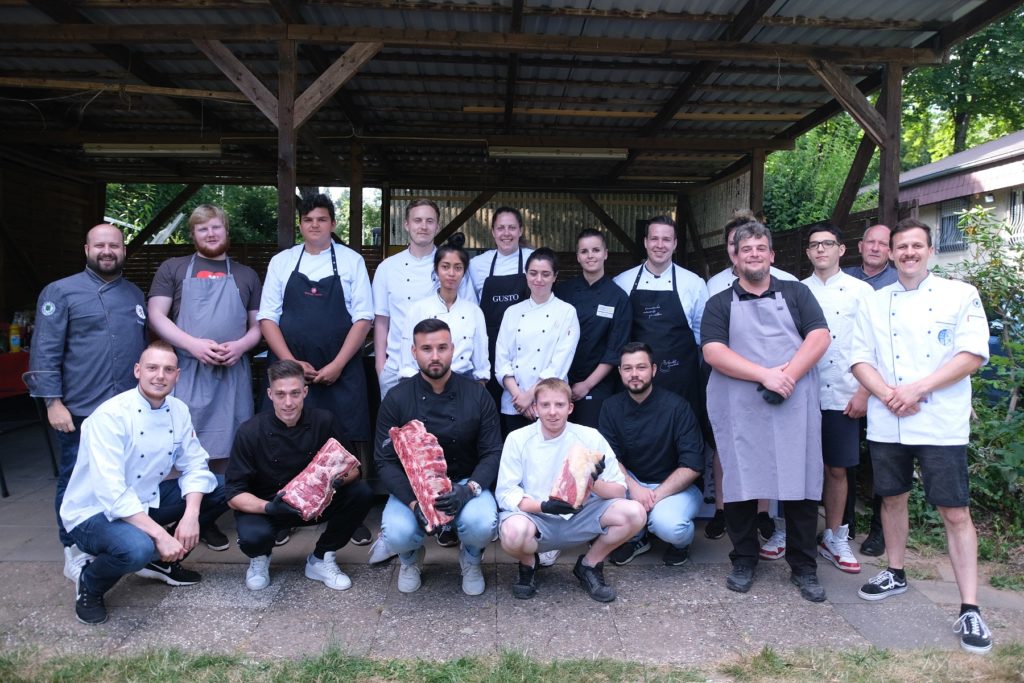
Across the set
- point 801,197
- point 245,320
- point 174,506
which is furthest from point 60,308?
point 801,197

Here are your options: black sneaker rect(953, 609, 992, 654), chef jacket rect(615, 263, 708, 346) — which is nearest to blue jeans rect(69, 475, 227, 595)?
chef jacket rect(615, 263, 708, 346)

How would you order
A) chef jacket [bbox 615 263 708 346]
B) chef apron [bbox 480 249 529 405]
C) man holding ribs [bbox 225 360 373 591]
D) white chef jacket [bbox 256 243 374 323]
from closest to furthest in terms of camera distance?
man holding ribs [bbox 225 360 373 591] → white chef jacket [bbox 256 243 374 323] → chef jacket [bbox 615 263 708 346] → chef apron [bbox 480 249 529 405]

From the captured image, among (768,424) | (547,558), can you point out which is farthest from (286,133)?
(768,424)

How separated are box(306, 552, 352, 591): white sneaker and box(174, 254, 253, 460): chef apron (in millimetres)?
920

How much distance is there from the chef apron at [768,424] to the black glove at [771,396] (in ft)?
0.08

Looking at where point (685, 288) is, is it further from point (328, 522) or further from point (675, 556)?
point (328, 522)

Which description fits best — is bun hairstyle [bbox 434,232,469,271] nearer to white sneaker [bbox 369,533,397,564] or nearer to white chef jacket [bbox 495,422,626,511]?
white chef jacket [bbox 495,422,626,511]

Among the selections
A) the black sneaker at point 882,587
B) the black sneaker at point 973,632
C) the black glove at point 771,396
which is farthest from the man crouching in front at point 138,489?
the black sneaker at point 973,632

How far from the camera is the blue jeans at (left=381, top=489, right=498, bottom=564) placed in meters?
3.30

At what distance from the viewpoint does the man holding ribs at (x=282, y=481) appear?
3455 millimetres

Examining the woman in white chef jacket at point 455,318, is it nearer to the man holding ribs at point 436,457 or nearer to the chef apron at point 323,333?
the man holding ribs at point 436,457

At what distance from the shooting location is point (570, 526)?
3.43 metres

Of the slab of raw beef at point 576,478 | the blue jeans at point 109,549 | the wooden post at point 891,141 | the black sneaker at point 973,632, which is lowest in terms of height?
the black sneaker at point 973,632

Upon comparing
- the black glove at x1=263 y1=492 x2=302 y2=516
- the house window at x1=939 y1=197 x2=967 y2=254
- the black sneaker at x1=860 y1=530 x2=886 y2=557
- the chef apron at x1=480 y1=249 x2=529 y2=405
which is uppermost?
the house window at x1=939 y1=197 x2=967 y2=254
